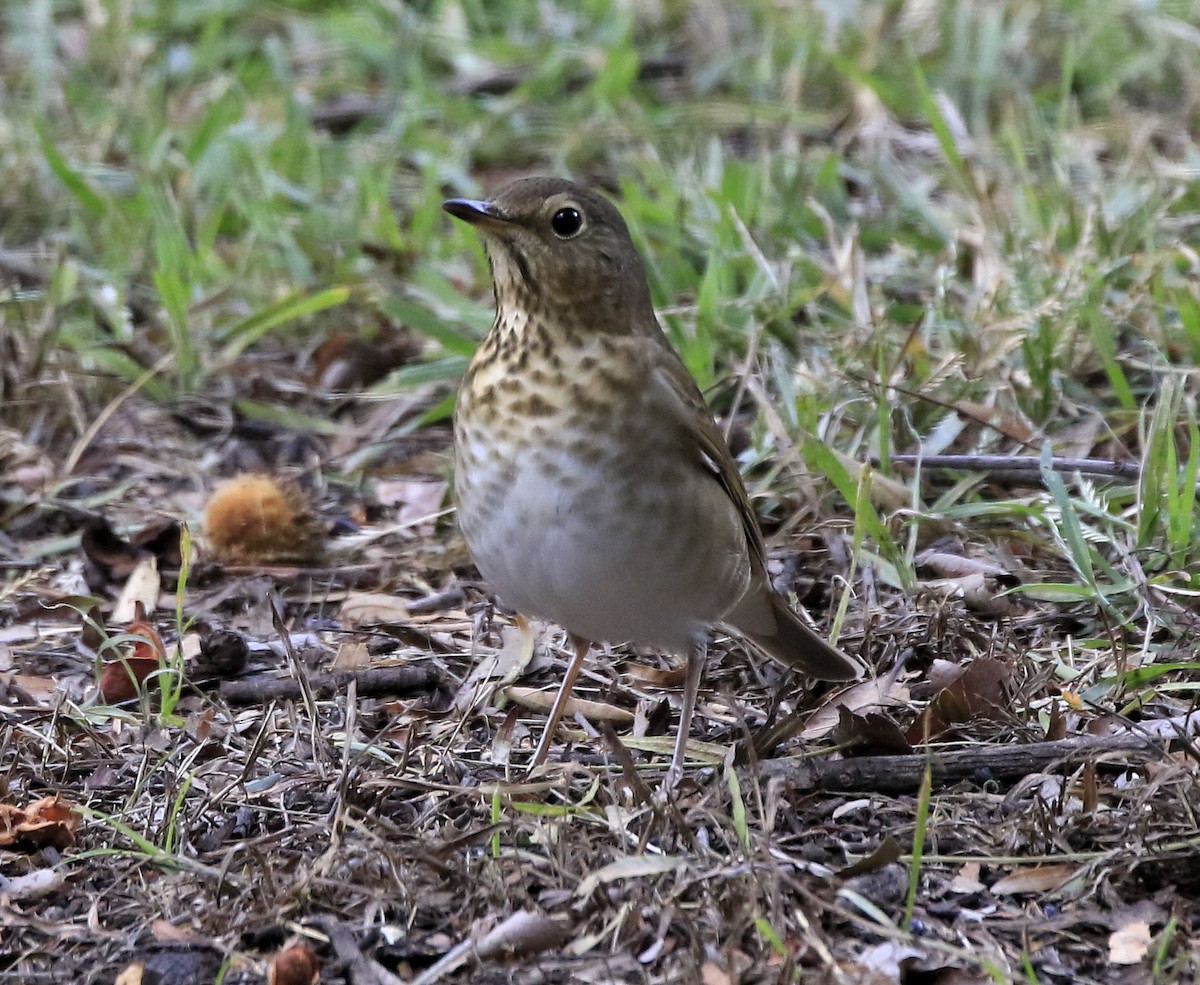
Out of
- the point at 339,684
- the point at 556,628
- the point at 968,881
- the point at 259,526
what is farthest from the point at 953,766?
the point at 259,526

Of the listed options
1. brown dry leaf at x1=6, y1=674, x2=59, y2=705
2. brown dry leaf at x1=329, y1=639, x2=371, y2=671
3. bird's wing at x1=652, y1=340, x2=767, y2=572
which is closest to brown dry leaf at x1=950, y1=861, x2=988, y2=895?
bird's wing at x1=652, y1=340, x2=767, y2=572

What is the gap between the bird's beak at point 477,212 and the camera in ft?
12.6

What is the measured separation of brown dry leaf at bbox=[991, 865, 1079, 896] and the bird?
0.73m

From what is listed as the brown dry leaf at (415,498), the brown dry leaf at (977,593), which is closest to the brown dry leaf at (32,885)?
the brown dry leaf at (415,498)

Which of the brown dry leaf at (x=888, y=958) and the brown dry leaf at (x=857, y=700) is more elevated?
the brown dry leaf at (x=888, y=958)

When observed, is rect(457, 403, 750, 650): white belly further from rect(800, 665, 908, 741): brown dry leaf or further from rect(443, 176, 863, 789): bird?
rect(800, 665, 908, 741): brown dry leaf

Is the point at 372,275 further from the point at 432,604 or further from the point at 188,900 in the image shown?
the point at 188,900

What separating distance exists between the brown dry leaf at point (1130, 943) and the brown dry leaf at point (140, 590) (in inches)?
106

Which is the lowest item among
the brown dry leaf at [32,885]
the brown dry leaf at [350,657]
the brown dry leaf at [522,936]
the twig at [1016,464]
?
the brown dry leaf at [350,657]

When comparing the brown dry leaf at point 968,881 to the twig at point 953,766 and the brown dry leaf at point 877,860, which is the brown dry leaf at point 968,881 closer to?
the brown dry leaf at point 877,860

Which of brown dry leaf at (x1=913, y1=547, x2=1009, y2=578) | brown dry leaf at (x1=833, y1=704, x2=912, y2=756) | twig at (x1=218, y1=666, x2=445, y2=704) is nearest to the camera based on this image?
brown dry leaf at (x1=833, y1=704, x2=912, y2=756)

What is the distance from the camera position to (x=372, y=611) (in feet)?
15.6

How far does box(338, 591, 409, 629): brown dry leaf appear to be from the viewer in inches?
185

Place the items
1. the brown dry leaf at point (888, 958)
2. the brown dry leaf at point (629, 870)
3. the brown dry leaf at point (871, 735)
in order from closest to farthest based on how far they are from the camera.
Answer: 1. the brown dry leaf at point (888, 958)
2. the brown dry leaf at point (629, 870)
3. the brown dry leaf at point (871, 735)
